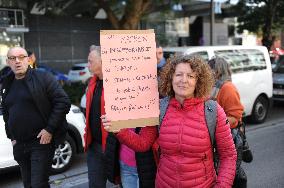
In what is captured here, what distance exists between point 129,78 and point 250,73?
260 inches

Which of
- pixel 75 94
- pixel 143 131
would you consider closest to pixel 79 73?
pixel 75 94

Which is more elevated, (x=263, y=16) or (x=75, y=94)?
(x=263, y=16)

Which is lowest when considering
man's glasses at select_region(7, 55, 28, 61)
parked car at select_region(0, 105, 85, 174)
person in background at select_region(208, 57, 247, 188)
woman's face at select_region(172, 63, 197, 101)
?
parked car at select_region(0, 105, 85, 174)

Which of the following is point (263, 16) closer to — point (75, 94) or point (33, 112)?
point (75, 94)

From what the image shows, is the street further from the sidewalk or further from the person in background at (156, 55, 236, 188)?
the person in background at (156, 55, 236, 188)

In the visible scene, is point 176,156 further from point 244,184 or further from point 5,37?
point 5,37

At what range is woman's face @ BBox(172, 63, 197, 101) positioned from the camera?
2.30 metres

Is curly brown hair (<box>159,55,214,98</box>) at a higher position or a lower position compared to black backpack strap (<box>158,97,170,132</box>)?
higher

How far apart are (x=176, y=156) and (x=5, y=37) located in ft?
59.6

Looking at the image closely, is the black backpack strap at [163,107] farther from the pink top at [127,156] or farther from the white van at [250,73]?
the white van at [250,73]

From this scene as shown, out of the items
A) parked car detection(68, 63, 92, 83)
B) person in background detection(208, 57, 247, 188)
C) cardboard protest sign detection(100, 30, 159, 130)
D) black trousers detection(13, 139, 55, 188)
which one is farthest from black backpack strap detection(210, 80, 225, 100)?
parked car detection(68, 63, 92, 83)

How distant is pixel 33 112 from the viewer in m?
3.46

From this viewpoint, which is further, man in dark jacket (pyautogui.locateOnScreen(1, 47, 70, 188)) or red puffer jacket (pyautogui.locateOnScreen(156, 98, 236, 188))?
man in dark jacket (pyautogui.locateOnScreen(1, 47, 70, 188))

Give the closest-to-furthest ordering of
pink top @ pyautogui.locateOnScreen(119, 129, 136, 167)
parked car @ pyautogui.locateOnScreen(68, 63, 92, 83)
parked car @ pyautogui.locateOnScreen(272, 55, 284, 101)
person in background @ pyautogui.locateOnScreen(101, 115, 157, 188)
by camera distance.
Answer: person in background @ pyautogui.locateOnScreen(101, 115, 157, 188) < pink top @ pyautogui.locateOnScreen(119, 129, 136, 167) < parked car @ pyautogui.locateOnScreen(272, 55, 284, 101) < parked car @ pyautogui.locateOnScreen(68, 63, 92, 83)
